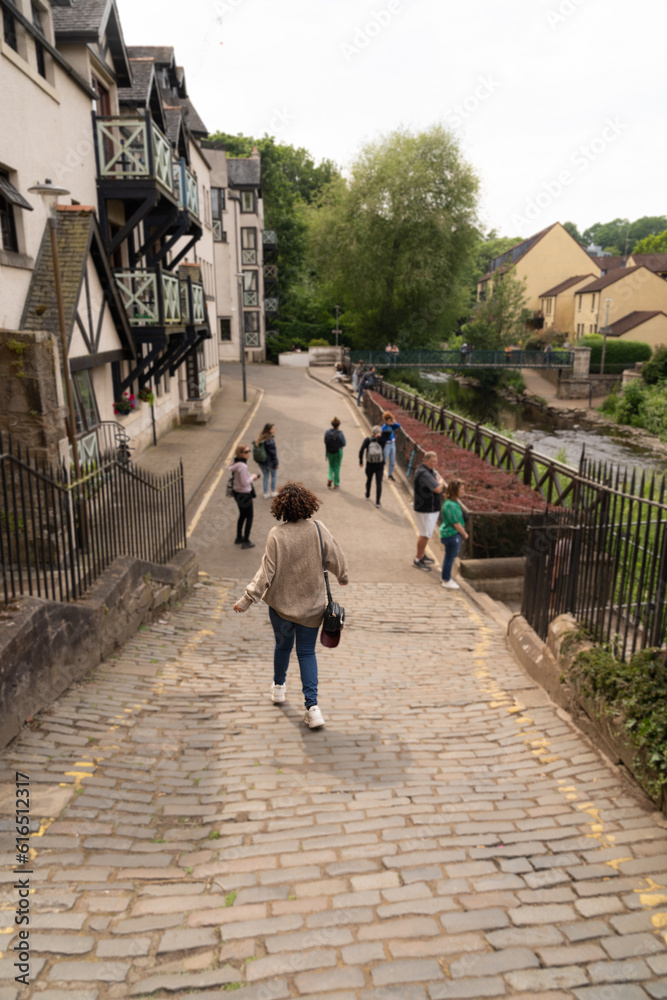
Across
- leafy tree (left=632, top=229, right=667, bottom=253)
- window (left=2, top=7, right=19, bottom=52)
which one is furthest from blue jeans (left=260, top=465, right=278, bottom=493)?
leafy tree (left=632, top=229, right=667, bottom=253)

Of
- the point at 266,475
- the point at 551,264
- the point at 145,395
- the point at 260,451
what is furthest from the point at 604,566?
the point at 551,264

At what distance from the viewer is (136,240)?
1820 cm

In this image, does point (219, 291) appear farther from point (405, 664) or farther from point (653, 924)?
point (653, 924)

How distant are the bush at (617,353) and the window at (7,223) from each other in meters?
48.7

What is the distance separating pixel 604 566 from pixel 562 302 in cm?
6635

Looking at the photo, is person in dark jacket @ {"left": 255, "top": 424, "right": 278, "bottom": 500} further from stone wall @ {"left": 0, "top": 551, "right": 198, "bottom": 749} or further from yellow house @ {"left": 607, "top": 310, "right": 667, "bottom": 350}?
yellow house @ {"left": 607, "top": 310, "right": 667, "bottom": 350}

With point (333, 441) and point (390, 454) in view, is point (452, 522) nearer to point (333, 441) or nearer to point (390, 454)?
point (333, 441)

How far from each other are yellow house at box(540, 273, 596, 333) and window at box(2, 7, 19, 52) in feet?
194

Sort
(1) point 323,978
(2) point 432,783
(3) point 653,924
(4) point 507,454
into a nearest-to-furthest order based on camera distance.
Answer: (1) point 323,978 < (3) point 653,924 < (2) point 432,783 < (4) point 507,454

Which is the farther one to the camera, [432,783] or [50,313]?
[50,313]

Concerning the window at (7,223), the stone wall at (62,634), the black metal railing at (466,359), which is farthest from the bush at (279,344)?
the stone wall at (62,634)

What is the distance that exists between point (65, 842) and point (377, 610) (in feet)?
21.2

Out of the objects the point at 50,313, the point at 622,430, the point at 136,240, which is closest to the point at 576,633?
the point at 50,313

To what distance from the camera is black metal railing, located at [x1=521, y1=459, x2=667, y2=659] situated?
4.85 meters
